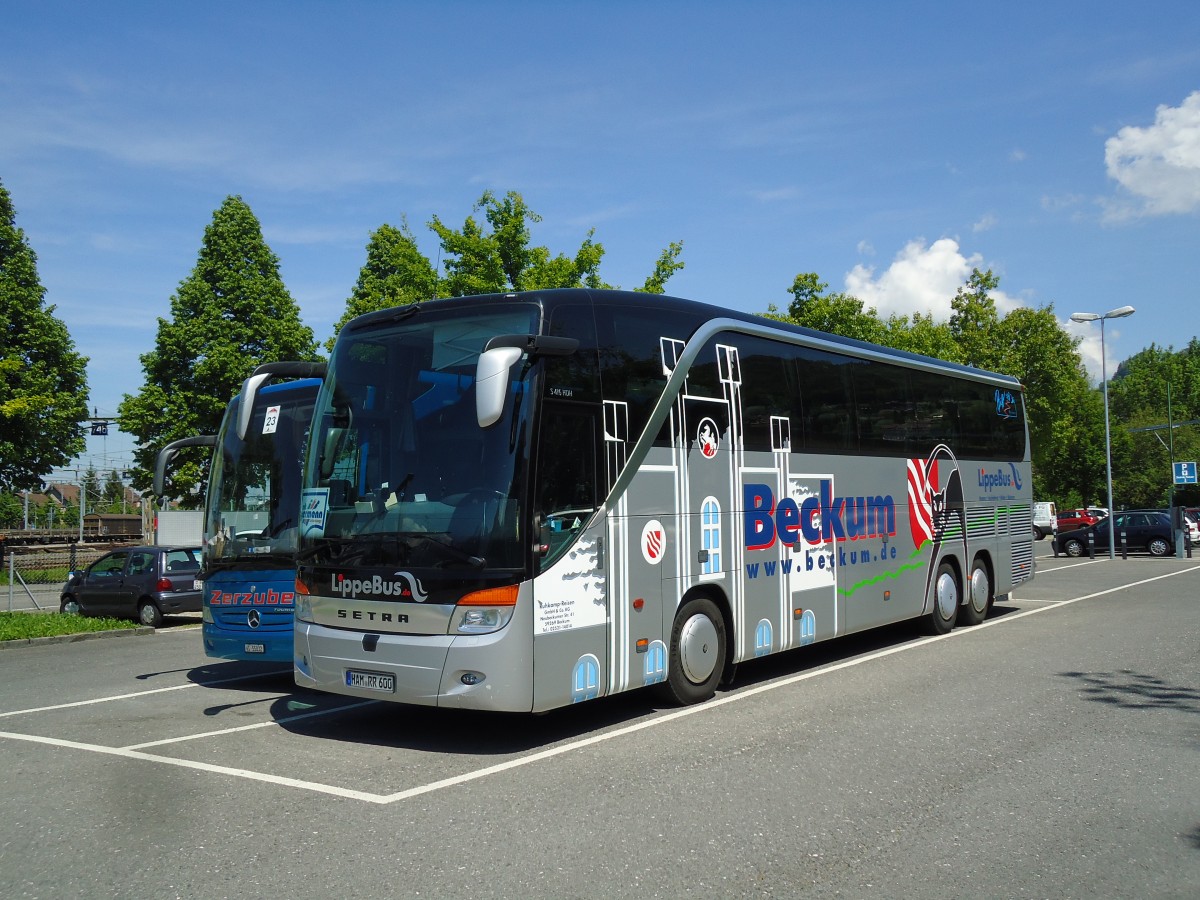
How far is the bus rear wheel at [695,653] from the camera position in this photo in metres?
8.96

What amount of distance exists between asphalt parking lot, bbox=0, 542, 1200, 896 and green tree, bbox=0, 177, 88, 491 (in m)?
26.1

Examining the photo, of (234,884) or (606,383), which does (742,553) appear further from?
(234,884)

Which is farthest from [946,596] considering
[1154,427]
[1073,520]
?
[1073,520]

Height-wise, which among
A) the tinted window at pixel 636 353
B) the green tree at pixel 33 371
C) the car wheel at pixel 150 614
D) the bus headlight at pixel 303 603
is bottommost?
the car wheel at pixel 150 614

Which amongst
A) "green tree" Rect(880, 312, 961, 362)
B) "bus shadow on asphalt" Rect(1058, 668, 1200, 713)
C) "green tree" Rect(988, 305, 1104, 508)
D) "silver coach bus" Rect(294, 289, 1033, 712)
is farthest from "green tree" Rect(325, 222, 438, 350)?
"green tree" Rect(988, 305, 1104, 508)

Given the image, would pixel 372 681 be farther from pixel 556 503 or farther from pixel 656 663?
pixel 656 663

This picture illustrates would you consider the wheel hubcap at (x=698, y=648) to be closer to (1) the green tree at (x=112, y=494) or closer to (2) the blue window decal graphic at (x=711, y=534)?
(2) the blue window decal graphic at (x=711, y=534)

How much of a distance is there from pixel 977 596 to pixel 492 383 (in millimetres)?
11069

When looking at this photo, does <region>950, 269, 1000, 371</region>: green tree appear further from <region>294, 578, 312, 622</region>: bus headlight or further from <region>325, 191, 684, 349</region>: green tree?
<region>294, 578, 312, 622</region>: bus headlight

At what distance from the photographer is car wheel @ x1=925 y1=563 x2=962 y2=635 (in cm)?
1410

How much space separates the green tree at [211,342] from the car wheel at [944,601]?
2564 centimetres

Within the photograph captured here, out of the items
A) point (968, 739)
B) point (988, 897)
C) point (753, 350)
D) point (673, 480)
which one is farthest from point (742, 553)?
point (988, 897)

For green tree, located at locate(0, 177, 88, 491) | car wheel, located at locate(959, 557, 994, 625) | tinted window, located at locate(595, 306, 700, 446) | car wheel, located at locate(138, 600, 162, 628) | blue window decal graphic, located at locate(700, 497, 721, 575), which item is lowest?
car wheel, located at locate(138, 600, 162, 628)

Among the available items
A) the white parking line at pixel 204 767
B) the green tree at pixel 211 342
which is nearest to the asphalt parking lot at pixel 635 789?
the white parking line at pixel 204 767
